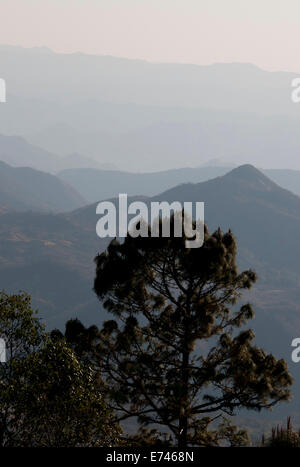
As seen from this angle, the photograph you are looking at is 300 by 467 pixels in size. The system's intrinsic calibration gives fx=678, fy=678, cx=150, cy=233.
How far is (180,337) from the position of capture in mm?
34844

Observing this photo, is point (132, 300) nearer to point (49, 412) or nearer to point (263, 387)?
point (263, 387)

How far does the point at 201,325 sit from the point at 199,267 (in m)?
3.42

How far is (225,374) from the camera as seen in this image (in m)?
34.6

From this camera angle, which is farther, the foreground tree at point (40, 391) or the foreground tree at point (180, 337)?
the foreground tree at point (180, 337)

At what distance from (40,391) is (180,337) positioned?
11.1 m

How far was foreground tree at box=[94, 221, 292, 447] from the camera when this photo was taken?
33125mm

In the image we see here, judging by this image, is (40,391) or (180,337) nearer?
(40,391)

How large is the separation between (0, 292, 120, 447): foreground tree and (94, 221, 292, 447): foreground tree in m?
6.93

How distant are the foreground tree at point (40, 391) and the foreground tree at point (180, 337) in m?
6.93

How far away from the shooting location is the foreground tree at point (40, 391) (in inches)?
993

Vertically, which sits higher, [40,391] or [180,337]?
[180,337]

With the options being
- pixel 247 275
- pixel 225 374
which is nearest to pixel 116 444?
pixel 225 374

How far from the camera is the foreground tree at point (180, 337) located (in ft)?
109
